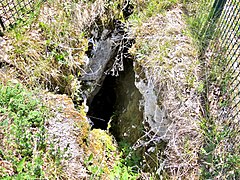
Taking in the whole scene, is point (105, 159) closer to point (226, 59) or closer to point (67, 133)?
point (67, 133)

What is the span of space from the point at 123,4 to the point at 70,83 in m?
1.40

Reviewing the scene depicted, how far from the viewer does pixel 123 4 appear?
4113 millimetres

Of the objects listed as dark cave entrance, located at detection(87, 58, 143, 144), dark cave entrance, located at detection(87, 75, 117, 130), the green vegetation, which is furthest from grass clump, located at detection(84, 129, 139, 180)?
dark cave entrance, located at detection(87, 75, 117, 130)

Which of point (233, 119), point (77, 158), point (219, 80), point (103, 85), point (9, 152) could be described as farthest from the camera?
point (103, 85)

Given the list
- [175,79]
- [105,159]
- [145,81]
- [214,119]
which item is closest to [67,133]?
[105,159]

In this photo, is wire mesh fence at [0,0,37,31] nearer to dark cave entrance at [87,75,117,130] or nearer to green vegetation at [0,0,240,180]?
green vegetation at [0,0,240,180]

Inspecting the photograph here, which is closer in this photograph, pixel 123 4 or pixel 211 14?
pixel 211 14

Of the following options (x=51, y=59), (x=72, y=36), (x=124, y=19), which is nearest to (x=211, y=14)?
(x=124, y=19)

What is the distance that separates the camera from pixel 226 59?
338 centimetres

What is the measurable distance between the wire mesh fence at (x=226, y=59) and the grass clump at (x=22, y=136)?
1.74 metres

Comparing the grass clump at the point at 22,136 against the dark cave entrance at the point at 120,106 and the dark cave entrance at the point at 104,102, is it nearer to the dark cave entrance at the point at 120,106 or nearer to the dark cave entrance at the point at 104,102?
the dark cave entrance at the point at 120,106

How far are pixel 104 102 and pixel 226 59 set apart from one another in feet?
6.39

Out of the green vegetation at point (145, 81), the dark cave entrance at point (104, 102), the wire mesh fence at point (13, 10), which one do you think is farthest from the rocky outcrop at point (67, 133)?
the dark cave entrance at point (104, 102)

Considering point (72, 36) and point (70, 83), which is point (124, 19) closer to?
point (72, 36)
